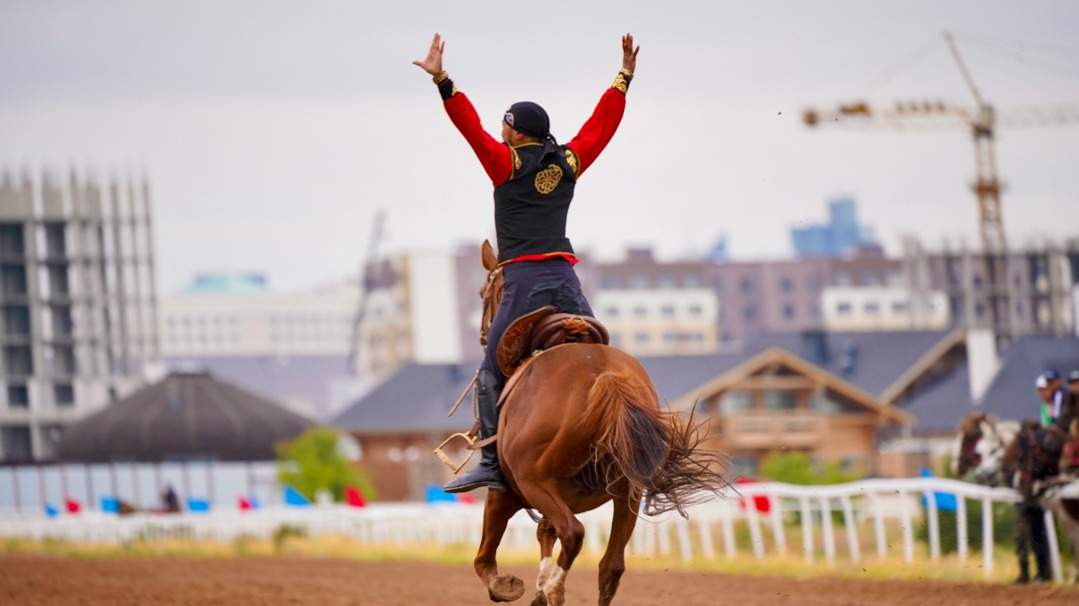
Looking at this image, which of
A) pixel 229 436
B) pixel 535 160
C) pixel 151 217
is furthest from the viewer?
pixel 151 217

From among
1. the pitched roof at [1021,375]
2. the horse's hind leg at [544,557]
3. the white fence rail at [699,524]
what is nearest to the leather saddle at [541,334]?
the horse's hind leg at [544,557]

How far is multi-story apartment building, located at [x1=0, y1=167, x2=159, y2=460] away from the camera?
106m

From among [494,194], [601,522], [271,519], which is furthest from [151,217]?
[494,194]

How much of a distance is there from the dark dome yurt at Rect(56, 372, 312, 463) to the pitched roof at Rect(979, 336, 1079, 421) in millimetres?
24783

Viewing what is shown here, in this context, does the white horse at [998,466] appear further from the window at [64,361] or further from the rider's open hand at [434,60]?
the window at [64,361]

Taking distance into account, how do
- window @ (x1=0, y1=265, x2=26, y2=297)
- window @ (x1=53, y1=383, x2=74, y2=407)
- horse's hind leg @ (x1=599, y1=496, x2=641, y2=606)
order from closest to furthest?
horse's hind leg @ (x1=599, y1=496, x2=641, y2=606) < window @ (x1=0, y1=265, x2=26, y2=297) < window @ (x1=53, y1=383, x2=74, y2=407)

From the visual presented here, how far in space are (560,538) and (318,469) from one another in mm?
48815

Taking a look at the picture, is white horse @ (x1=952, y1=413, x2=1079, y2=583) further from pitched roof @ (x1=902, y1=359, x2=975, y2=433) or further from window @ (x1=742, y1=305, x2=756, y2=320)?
window @ (x1=742, y1=305, x2=756, y2=320)

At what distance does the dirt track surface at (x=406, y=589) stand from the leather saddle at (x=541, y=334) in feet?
15.8

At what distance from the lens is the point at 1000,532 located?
71.5ft

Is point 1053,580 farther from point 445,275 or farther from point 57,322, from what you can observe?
point 445,275

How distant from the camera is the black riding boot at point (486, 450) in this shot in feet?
36.2

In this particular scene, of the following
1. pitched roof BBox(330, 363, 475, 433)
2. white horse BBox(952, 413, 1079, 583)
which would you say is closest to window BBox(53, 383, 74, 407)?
pitched roof BBox(330, 363, 475, 433)

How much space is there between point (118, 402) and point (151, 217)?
42410mm
